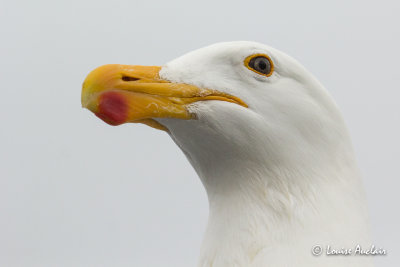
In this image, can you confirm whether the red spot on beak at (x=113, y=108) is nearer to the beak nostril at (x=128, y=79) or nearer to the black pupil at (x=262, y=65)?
the beak nostril at (x=128, y=79)

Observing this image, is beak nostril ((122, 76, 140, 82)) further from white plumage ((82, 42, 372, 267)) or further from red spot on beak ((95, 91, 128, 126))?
red spot on beak ((95, 91, 128, 126))

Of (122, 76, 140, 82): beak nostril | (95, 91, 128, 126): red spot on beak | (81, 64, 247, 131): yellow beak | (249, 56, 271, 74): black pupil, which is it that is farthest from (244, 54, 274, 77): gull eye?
(95, 91, 128, 126): red spot on beak

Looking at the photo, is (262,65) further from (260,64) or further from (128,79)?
(128,79)

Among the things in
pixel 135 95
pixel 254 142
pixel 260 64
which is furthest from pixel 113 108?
pixel 260 64

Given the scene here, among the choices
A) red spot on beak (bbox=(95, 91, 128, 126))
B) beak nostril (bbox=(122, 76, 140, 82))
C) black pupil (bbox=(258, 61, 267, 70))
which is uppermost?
beak nostril (bbox=(122, 76, 140, 82))

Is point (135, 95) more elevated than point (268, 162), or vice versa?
point (135, 95)

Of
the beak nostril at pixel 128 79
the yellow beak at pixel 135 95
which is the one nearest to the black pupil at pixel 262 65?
the yellow beak at pixel 135 95
